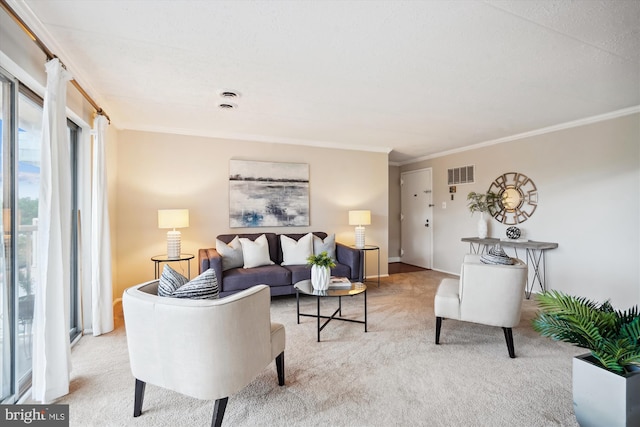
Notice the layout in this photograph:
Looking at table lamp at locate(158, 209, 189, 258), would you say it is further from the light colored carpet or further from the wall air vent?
the wall air vent

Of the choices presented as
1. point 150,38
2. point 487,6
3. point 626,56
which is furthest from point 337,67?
A: point 626,56

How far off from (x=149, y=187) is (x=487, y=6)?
420cm

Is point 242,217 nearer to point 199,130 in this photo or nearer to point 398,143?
point 199,130

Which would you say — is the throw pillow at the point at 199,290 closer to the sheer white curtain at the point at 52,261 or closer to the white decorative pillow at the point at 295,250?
the sheer white curtain at the point at 52,261

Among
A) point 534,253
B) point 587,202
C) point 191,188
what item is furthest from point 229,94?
point 534,253

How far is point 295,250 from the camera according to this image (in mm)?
4434

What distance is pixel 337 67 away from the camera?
101 inches

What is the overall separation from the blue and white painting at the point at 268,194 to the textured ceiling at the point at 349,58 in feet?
3.04

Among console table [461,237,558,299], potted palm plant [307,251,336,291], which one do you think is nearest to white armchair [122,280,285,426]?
potted palm plant [307,251,336,291]

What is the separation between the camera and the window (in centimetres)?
190

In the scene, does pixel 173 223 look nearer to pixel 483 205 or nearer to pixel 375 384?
pixel 375 384

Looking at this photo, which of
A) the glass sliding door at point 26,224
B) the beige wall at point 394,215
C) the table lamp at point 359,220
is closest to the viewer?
the glass sliding door at point 26,224

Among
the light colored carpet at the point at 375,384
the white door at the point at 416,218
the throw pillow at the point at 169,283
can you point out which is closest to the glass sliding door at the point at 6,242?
the light colored carpet at the point at 375,384

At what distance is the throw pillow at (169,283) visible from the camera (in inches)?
71.0
